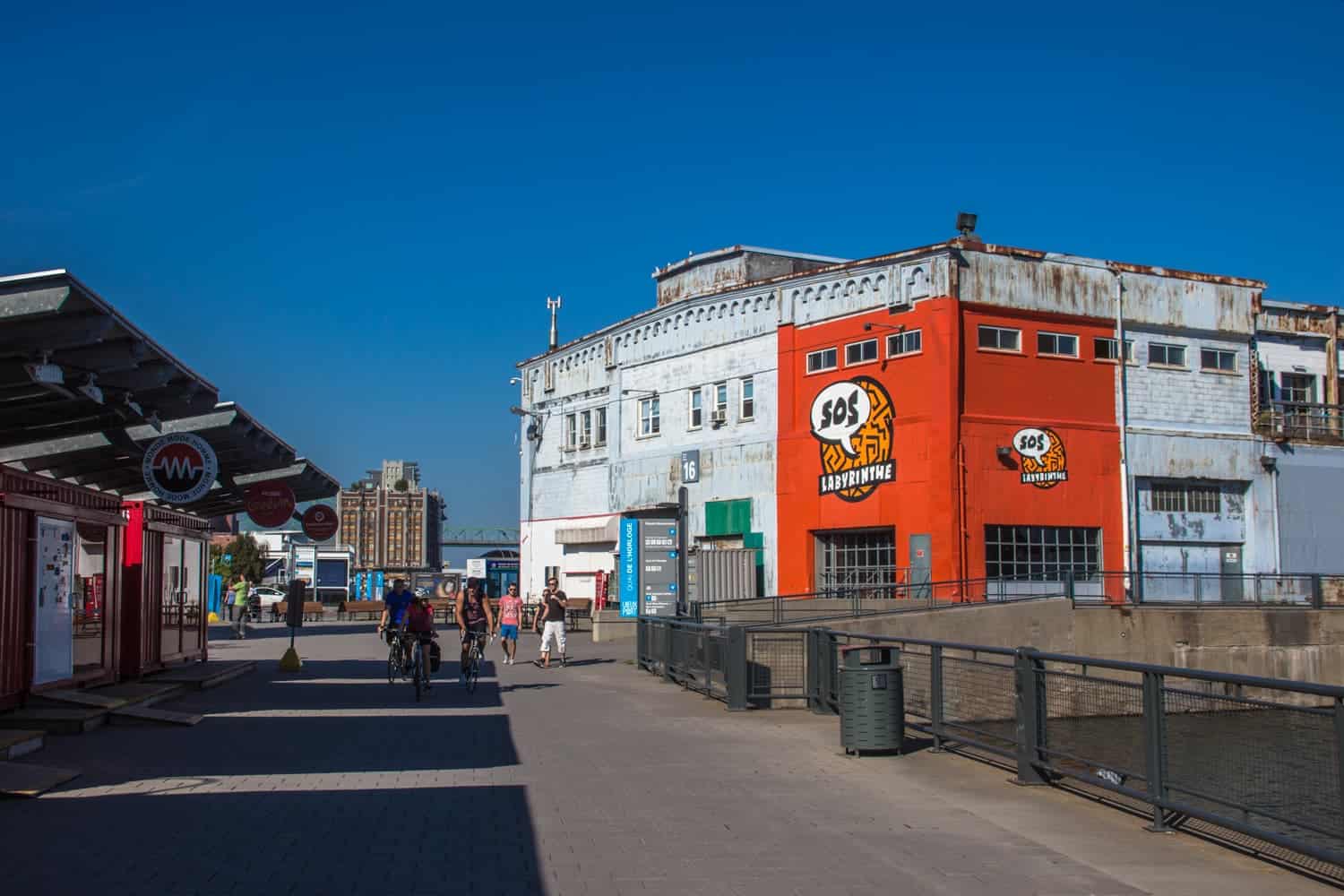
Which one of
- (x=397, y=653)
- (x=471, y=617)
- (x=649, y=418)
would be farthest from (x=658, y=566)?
(x=471, y=617)

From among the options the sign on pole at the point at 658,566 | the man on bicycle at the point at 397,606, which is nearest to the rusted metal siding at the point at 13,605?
the man on bicycle at the point at 397,606

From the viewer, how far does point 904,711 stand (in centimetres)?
1404

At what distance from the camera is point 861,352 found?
36.0m

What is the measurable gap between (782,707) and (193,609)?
1188 cm

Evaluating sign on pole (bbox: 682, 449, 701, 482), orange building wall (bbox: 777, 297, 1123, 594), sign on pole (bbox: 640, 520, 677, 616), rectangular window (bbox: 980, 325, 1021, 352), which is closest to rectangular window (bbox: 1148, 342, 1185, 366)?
orange building wall (bbox: 777, 297, 1123, 594)

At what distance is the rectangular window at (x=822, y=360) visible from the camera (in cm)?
3688

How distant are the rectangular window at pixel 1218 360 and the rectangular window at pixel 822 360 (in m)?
10.8

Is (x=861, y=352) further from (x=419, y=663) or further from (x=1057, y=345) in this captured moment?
(x=419, y=663)

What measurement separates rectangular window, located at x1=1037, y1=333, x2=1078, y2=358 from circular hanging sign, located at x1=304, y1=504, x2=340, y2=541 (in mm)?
19177

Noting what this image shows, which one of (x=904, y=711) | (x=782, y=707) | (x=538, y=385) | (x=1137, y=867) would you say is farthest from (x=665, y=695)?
(x=538, y=385)

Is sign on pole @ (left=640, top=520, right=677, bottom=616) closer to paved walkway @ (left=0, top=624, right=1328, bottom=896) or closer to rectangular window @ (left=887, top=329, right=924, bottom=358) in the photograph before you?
rectangular window @ (left=887, top=329, right=924, bottom=358)

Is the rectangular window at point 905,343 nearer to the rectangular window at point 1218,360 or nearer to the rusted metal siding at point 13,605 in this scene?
the rectangular window at point 1218,360

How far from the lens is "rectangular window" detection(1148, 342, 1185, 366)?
121ft

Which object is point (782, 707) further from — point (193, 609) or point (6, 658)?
point (193, 609)
